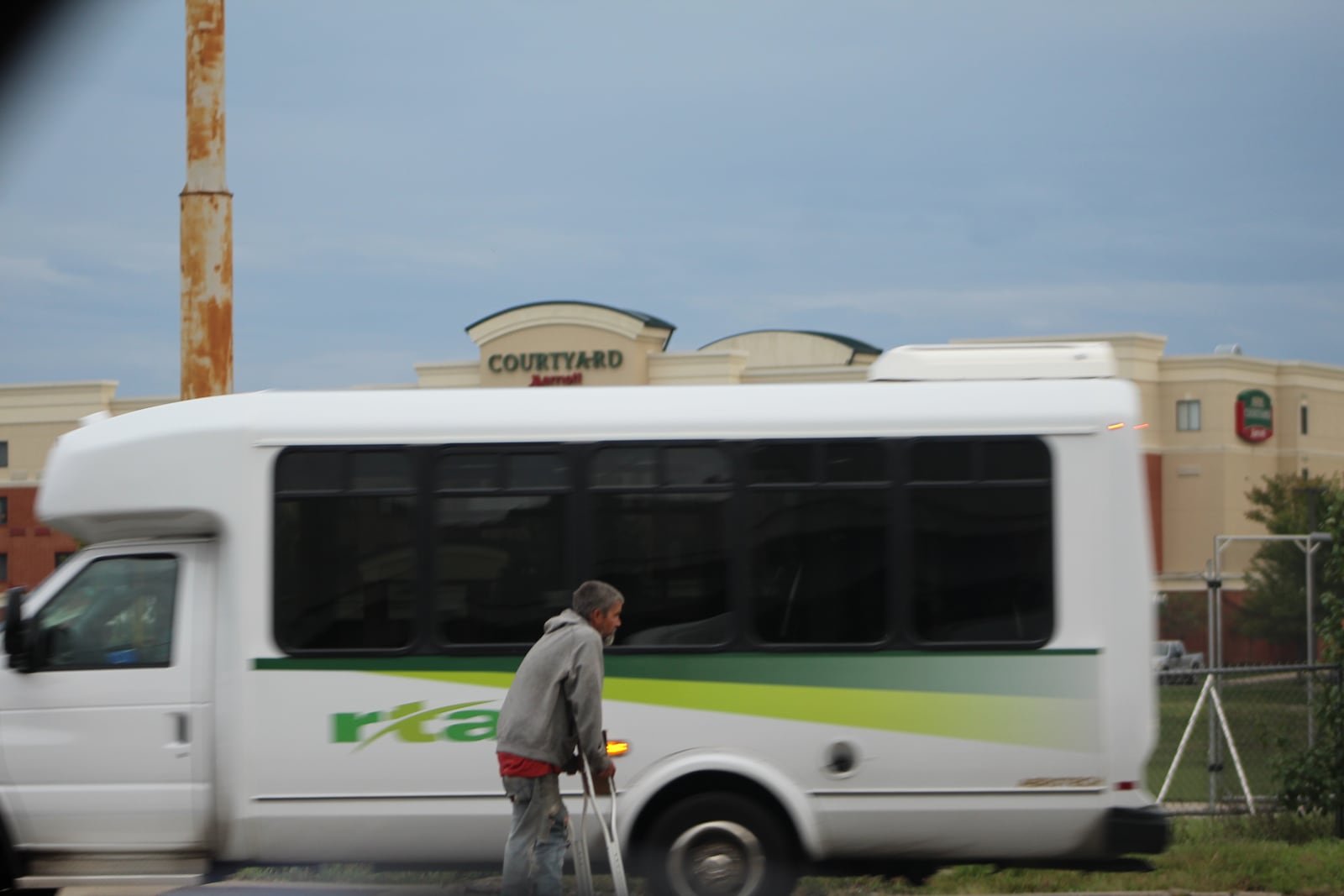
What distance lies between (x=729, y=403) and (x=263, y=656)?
274cm

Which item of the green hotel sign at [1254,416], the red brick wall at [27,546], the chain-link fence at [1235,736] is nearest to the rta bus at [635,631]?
the chain-link fence at [1235,736]

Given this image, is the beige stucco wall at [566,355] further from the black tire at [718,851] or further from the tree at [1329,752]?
the black tire at [718,851]

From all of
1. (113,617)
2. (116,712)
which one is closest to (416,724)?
(116,712)

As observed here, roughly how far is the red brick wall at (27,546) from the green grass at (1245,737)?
55.4 meters

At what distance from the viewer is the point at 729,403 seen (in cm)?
845

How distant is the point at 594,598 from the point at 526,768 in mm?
839

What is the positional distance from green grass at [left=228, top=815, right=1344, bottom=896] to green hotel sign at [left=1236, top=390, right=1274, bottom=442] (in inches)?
2479

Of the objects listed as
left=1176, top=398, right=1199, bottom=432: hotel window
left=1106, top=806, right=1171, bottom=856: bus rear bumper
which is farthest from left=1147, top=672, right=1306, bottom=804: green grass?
left=1176, top=398, right=1199, bottom=432: hotel window

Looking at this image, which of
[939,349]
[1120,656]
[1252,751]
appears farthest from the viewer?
[1252,751]

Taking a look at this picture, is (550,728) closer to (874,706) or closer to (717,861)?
(717,861)

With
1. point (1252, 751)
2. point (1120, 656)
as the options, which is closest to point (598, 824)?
point (1120, 656)

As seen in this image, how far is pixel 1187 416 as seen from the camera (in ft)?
230

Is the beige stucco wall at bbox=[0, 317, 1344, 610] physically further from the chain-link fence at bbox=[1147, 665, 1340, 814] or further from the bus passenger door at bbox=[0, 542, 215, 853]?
the bus passenger door at bbox=[0, 542, 215, 853]

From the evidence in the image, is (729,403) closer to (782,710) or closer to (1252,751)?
(782,710)
